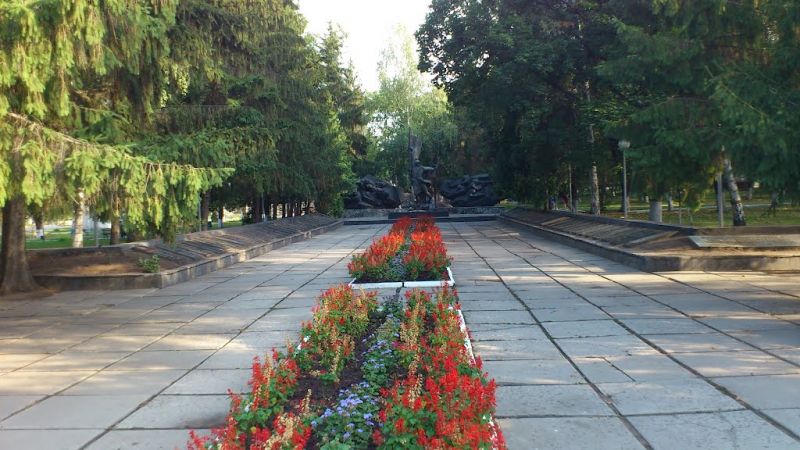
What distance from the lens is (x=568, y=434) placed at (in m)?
4.50

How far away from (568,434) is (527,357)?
2.18m

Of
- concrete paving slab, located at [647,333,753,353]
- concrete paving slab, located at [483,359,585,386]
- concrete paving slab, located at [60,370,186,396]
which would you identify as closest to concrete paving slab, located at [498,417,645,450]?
concrete paving slab, located at [483,359,585,386]

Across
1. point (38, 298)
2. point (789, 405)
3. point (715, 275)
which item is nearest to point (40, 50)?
point (38, 298)

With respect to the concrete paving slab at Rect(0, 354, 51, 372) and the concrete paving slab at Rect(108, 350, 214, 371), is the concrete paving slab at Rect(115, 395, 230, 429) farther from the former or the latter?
the concrete paving slab at Rect(0, 354, 51, 372)

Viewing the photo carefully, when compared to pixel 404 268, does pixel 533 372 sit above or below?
below

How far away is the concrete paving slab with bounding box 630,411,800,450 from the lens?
4195 millimetres

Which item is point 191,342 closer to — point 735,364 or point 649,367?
point 649,367

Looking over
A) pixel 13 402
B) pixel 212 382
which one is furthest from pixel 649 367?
pixel 13 402

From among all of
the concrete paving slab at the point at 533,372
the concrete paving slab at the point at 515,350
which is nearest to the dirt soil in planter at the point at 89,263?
the concrete paving slab at the point at 515,350

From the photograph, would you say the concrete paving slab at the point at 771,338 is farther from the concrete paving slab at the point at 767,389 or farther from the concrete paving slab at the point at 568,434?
the concrete paving slab at the point at 568,434

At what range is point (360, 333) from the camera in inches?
289

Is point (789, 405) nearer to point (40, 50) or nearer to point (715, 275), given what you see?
point (715, 275)

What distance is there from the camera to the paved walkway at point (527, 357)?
4.66 metres

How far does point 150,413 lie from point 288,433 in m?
2.26
